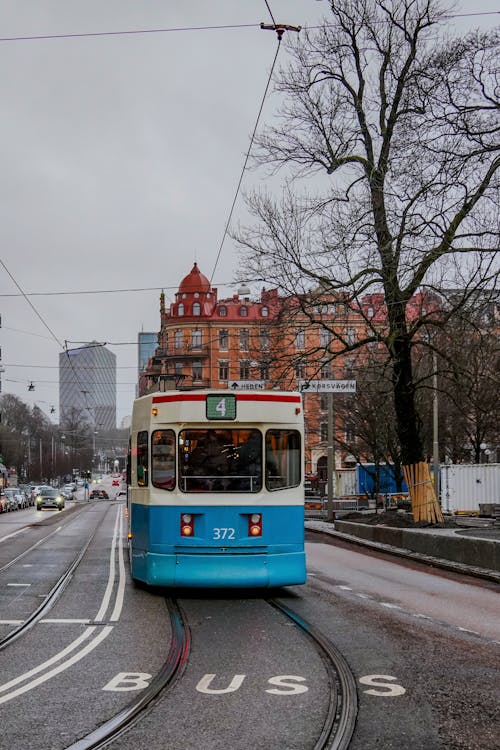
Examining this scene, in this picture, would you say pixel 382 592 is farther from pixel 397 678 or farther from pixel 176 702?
pixel 176 702

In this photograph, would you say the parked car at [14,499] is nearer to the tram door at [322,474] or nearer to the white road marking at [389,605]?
the tram door at [322,474]

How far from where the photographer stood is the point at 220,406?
42.1 ft

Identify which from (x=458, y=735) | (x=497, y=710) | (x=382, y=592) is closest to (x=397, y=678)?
(x=497, y=710)

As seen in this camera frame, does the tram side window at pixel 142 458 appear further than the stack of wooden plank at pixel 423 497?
No

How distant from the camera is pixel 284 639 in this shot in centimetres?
952

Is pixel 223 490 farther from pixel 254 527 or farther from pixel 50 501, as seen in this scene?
pixel 50 501

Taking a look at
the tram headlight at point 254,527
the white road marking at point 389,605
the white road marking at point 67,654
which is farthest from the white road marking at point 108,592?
the white road marking at point 389,605

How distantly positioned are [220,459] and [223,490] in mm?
432

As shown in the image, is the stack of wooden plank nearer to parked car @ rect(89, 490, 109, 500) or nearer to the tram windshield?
the tram windshield

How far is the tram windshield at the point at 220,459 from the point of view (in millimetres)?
12758

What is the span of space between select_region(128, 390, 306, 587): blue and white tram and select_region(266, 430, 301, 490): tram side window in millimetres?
14

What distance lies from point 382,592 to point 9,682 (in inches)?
303

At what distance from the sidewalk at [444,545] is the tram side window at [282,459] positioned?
4571mm

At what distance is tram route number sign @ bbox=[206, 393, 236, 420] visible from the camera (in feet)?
42.1
